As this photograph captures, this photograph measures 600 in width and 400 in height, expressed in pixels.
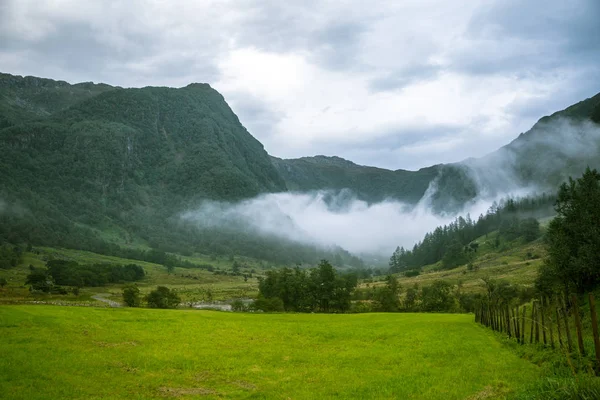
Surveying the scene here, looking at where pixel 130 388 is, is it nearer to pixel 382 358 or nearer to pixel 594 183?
pixel 382 358

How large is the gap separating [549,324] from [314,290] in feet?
309

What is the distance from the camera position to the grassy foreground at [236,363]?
794 inches

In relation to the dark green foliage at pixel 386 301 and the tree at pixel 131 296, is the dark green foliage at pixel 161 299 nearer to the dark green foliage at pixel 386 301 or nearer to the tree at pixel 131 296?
the tree at pixel 131 296

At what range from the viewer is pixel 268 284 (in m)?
126

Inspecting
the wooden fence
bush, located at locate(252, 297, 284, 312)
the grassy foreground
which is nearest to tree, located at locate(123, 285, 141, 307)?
bush, located at locate(252, 297, 284, 312)

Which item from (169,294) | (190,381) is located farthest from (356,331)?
(169,294)

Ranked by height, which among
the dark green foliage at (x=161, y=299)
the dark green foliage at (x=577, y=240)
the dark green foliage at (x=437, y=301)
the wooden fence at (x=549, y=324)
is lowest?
the dark green foliage at (x=437, y=301)

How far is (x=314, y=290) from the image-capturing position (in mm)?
121438

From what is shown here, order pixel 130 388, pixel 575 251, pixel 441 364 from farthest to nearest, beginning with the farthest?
1. pixel 575 251
2. pixel 441 364
3. pixel 130 388

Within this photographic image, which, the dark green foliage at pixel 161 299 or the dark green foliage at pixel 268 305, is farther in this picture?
the dark green foliage at pixel 161 299

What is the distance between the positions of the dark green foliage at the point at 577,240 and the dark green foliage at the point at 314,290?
67.1 meters

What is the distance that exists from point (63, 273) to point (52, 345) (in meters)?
187

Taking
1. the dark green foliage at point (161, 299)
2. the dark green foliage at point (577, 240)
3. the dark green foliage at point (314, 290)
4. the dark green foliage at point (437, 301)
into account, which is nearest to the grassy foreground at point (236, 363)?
the dark green foliage at point (577, 240)

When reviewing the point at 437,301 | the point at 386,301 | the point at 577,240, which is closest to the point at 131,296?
the point at 386,301
